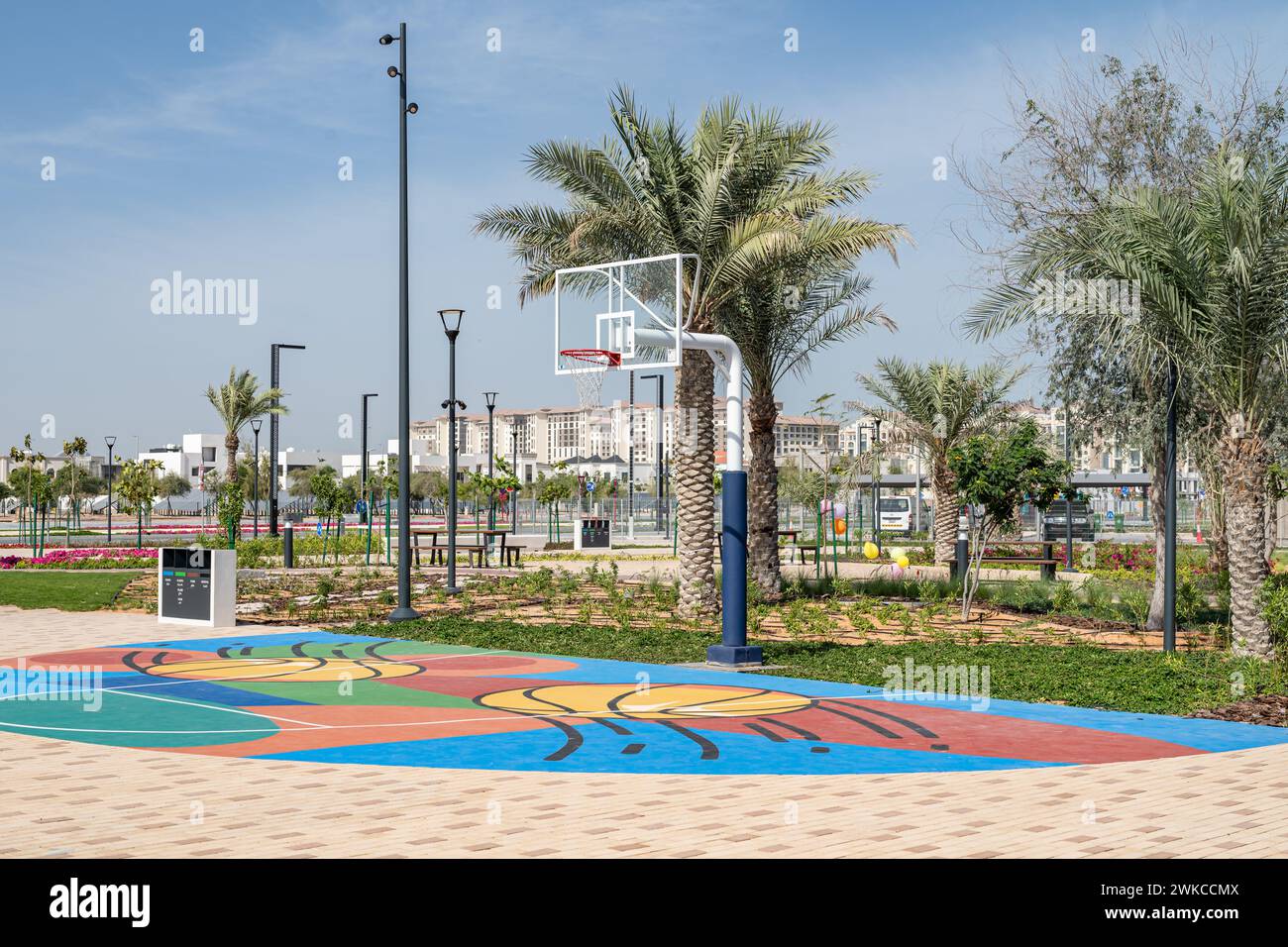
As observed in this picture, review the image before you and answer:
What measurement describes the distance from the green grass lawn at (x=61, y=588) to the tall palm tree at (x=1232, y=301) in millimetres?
18026

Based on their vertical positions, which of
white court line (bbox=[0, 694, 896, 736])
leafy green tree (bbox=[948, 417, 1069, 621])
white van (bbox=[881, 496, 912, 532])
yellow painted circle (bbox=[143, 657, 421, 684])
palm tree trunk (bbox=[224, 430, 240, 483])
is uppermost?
palm tree trunk (bbox=[224, 430, 240, 483])

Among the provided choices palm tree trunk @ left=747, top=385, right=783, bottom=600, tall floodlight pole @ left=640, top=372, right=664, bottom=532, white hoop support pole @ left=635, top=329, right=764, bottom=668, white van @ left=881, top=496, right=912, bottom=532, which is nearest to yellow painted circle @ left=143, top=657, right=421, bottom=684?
white hoop support pole @ left=635, top=329, right=764, bottom=668

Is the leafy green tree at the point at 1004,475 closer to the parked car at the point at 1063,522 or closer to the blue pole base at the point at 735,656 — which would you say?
the blue pole base at the point at 735,656

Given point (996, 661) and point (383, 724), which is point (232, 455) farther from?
point (383, 724)

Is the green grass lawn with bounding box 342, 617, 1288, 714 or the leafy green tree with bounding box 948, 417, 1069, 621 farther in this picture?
the leafy green tree with bounding box 948, 417, 1069, 621

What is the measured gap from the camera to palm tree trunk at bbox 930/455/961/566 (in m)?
32.0

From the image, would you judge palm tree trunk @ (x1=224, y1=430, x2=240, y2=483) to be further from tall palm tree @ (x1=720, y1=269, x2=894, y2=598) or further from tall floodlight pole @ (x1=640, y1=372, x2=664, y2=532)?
tall palm tree @ (x1=720, y1=269, x2=894, y2=598)

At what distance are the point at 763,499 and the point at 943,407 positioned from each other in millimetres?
11672

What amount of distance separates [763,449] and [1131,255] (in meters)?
9.15

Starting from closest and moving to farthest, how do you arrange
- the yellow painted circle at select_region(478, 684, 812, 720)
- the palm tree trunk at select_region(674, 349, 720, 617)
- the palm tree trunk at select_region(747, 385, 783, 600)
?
the yellow painted circle at select_region(478, 684, 812, 720)
the palm tree trunk at select_region(674, 349, 720, 617)
the palm tree trunk at select_region(747, 385, 783, 600)

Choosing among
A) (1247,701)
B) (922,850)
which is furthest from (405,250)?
(922,850)

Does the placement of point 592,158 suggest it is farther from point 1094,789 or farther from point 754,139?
point 1094,789

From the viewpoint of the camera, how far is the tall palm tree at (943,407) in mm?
32344

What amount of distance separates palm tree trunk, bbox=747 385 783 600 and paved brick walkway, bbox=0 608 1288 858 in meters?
13.2
